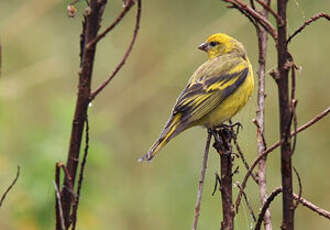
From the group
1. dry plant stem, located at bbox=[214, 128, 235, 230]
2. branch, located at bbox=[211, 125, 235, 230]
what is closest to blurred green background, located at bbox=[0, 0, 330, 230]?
branch, located at bbox=[211, 125, 235, 230]

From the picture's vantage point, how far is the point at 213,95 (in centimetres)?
508

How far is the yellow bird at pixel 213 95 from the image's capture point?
4.78 meters

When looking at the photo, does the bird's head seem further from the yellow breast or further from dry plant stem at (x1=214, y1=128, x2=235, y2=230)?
dry plant stem at (x1=214, y1=128, x2=235, y2=230)

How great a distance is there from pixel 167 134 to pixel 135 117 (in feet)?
10.3

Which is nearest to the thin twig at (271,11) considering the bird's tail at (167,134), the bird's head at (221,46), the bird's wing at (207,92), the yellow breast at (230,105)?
the bird's tail at (167,134)

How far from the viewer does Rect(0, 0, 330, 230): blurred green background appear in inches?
231

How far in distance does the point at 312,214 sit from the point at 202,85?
2744 millimetres

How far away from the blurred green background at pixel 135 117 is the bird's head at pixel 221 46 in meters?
1.03

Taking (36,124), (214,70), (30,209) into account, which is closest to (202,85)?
(214,70)

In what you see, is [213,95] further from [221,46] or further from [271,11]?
[271,11]

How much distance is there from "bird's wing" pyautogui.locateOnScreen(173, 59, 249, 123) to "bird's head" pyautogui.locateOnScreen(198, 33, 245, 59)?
0.48 meters


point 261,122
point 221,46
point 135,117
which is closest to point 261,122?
point 261,122

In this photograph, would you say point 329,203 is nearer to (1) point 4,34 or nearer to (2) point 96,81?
(2) point 96,81

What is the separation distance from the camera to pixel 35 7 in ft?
22.3
